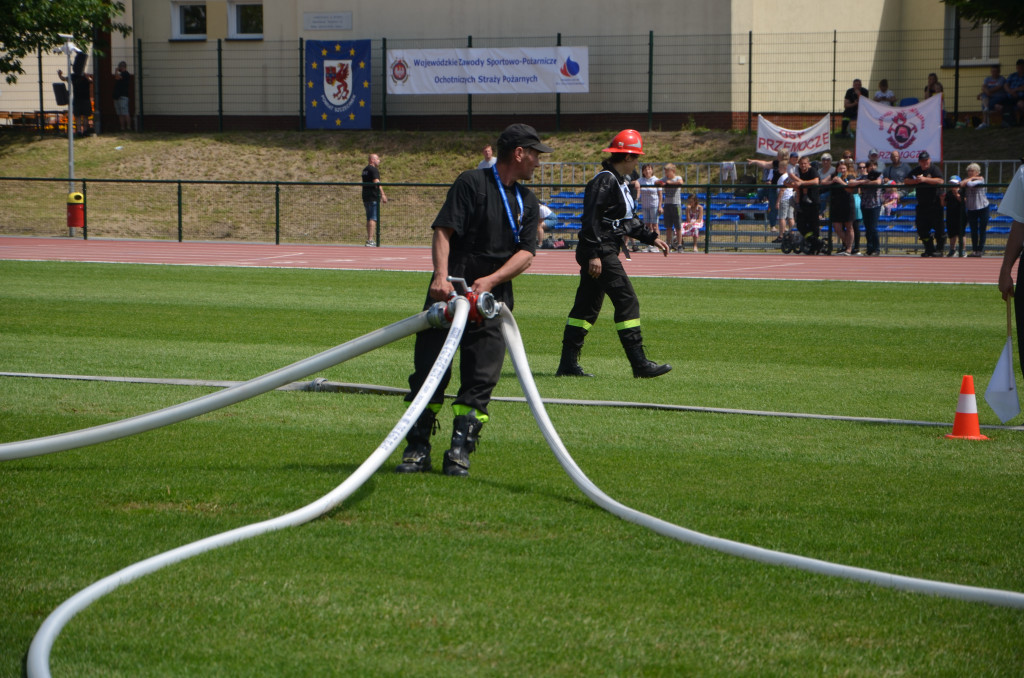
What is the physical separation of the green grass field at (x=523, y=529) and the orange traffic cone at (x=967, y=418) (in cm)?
14

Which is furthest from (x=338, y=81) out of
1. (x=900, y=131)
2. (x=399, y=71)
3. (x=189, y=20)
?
(x=900, y=131)

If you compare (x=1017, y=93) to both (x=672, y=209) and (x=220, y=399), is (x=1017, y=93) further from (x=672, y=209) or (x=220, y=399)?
(x=220, y=399)

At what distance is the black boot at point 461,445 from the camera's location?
20.1ft

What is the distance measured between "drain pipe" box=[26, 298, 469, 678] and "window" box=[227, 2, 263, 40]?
116 feet

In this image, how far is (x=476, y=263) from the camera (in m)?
6.38

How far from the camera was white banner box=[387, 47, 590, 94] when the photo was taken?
3484cm

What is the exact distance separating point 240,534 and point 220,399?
1.13 m

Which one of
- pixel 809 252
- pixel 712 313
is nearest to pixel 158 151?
pixel 809 252

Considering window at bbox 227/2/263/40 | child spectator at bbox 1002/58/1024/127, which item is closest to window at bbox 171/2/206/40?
window at bbox 227/2/263/40

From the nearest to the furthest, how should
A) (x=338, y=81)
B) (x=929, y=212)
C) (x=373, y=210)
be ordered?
(x=929, y=212) < (x=373, y=210) < (x=338, y=81)

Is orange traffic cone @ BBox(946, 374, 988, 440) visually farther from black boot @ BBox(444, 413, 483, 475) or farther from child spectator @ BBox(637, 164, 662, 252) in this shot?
child spectator @ BBox(637, 164, 662, 252)

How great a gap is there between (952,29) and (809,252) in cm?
1304

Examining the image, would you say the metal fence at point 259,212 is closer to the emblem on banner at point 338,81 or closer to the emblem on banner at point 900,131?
the emblem on banner at point 900,131

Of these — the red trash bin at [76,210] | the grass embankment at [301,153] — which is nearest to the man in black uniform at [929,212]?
the grass embankment at [301,153]
